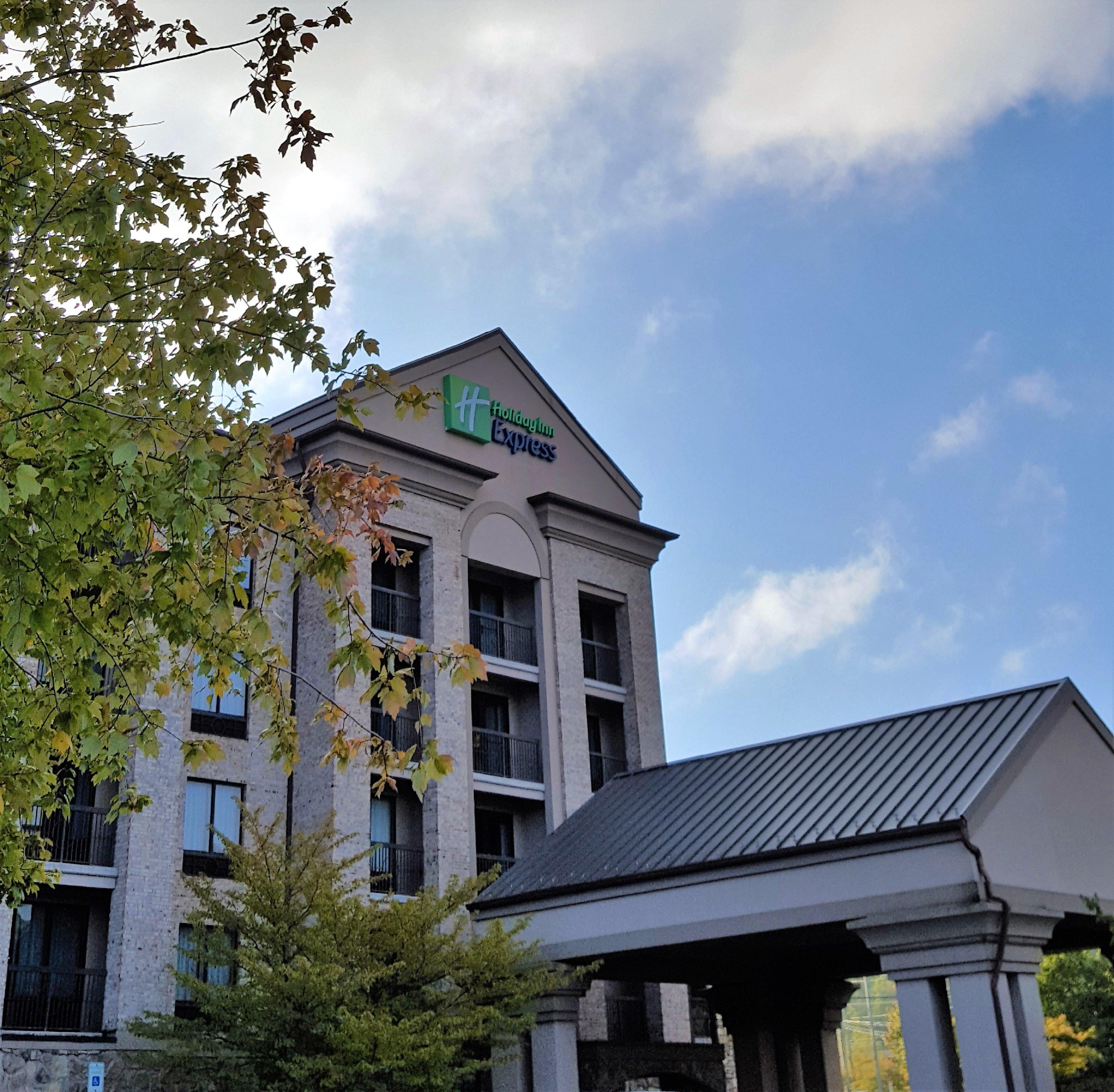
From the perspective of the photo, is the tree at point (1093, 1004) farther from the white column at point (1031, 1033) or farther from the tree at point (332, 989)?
the tree at point (332, 989)

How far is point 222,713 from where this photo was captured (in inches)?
1159

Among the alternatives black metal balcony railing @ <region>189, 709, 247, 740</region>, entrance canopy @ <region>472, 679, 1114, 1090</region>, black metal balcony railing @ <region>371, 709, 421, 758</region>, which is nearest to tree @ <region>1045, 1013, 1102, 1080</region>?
entrance canopy @ <region>472, 679, 1114, 1090</region>

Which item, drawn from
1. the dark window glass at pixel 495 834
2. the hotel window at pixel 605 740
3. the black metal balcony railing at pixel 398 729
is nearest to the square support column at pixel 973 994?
the black metal balcony railing at pixel 398 729

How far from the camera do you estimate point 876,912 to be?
17.6 meters

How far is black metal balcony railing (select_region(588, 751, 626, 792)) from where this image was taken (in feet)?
121

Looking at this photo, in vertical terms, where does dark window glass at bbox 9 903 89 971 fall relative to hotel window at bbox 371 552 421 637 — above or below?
below

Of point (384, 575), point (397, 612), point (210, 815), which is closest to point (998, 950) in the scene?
point (210, 815)

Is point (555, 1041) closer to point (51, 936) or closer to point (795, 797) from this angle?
point (795, 797)

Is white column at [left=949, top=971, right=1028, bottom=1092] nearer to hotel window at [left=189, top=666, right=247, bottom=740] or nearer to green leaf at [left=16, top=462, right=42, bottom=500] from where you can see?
green leaf at [left=16, top=462, right=42, bottom=500]

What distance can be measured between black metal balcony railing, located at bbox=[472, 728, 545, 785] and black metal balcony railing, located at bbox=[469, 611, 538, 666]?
211 cm

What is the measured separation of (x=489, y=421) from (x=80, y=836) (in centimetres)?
1559

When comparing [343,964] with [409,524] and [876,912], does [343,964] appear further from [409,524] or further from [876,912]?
[409,524]

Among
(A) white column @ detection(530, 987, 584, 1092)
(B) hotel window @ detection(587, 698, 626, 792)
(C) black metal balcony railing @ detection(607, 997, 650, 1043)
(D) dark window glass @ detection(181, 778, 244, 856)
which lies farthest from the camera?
(B) hotel window @ detection(587, 698, 626, 792)

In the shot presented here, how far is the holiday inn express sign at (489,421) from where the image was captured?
116ft
